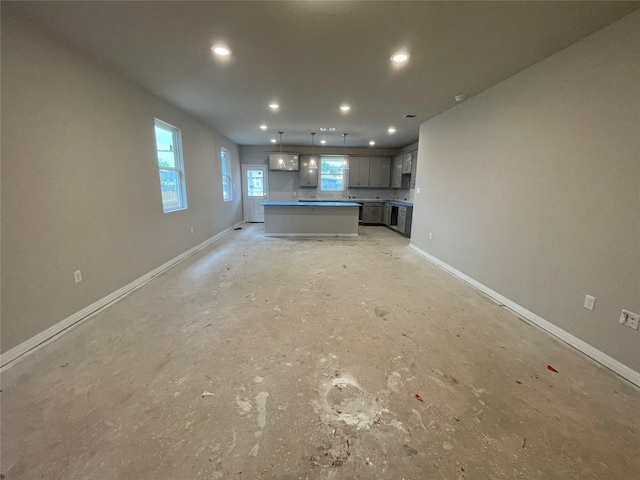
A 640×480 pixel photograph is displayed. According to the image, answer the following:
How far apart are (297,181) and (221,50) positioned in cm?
608

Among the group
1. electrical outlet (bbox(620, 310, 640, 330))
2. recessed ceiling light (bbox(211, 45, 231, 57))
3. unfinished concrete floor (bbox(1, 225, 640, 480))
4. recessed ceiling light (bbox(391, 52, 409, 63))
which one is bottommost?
unfinished concrete floor (bbox(1, 225, 640, 480))

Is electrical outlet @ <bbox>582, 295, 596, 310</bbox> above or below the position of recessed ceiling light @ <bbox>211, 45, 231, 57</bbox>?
below

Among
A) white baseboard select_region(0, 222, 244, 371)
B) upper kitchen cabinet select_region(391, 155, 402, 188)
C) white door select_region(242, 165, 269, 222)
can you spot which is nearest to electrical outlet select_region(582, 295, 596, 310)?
white baseboard select_region(0, 222, 244, 371)

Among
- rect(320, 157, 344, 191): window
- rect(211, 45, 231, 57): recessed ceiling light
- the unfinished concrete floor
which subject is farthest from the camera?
rect(320, 157, 344, 191): window

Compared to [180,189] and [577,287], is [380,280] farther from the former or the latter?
[180,189]

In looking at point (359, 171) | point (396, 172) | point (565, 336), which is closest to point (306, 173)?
point (359, 171)

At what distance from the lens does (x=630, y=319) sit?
185cm

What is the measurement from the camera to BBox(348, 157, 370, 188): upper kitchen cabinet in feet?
26.9

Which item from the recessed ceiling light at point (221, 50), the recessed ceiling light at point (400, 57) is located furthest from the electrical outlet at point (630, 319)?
the recessed ceiling light at point (221, 50)

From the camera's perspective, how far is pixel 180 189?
4566 mm

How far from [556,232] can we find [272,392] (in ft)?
9.17

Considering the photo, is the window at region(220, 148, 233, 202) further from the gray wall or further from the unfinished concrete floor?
the unfinished concrete floor

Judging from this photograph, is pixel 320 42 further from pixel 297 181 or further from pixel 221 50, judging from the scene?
pixel 297 181

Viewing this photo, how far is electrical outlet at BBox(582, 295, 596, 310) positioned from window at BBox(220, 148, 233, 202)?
269 inches
